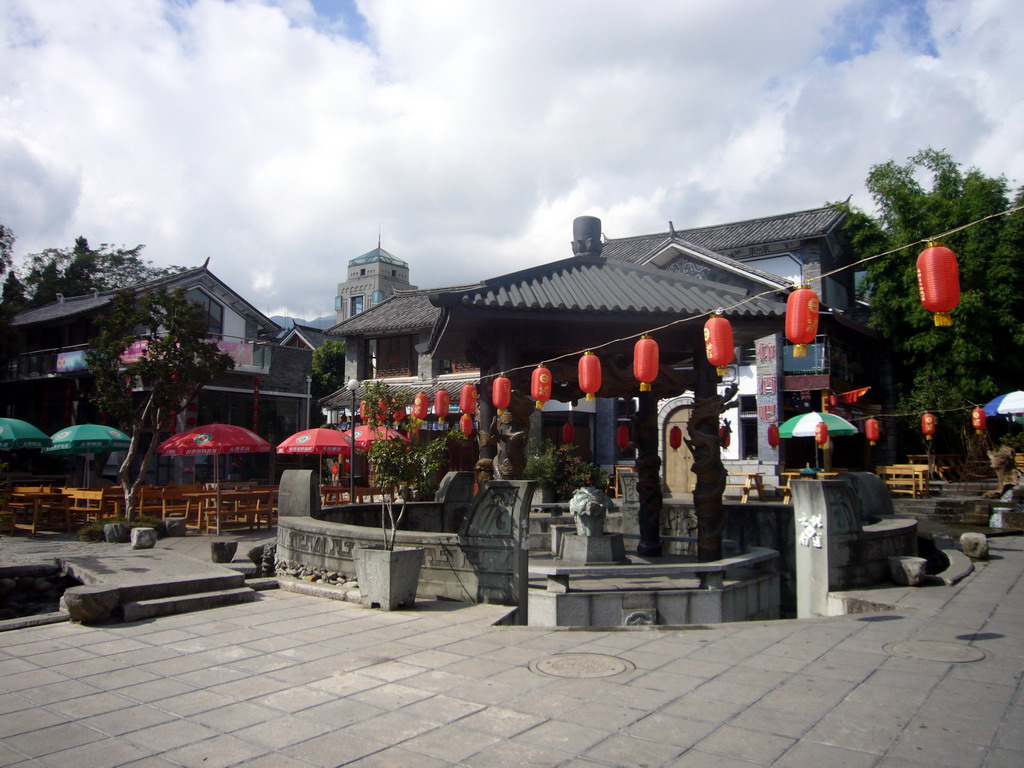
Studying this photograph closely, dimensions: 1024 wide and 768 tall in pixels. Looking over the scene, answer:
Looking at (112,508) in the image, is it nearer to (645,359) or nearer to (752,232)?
(645,359)

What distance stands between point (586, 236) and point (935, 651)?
7.77m

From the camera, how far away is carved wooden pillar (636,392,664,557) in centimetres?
1124

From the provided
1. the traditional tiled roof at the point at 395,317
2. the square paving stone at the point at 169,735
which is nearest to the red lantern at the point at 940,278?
the square paving stone at the point at 169,735

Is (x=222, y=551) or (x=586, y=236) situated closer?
(x=222, y=551)

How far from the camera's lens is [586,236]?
11.9 meters

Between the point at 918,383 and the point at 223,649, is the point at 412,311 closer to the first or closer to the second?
the point at 918,383

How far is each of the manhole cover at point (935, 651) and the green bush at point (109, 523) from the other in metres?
13.1

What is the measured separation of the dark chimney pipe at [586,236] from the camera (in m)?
11.8

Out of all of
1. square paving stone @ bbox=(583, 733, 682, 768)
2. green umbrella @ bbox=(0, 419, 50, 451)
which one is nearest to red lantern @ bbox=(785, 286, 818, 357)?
square paving stone @ bbox=(583, 733, 682, 768)

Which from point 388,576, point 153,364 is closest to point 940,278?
point 388,576

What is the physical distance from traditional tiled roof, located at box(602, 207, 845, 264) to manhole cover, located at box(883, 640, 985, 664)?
20.0m

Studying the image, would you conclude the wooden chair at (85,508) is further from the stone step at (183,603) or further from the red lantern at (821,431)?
the red lantern at (821,431)

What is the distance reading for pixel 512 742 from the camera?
13.5ft

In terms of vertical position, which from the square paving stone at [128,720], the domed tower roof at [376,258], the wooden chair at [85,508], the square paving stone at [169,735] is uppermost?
the domed tower roof at [376,258]
